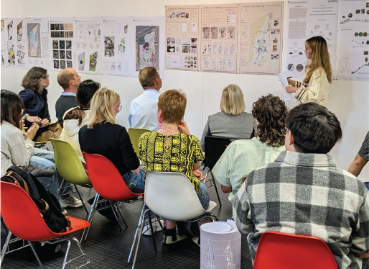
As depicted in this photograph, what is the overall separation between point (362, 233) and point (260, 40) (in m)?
4.30

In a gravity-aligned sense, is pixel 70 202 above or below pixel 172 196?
below

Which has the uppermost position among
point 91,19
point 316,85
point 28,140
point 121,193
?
point 91,19

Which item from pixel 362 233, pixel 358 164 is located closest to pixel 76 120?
pixel 358 164

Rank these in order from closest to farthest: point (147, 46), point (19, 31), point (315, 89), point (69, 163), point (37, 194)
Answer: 1. point (37, 194)
2. point (69, 163)
3. point (315, 89)
4. point (147, 46)
5. point (19, 31)

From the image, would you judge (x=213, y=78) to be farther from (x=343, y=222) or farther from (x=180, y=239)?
(x=343, y=222)

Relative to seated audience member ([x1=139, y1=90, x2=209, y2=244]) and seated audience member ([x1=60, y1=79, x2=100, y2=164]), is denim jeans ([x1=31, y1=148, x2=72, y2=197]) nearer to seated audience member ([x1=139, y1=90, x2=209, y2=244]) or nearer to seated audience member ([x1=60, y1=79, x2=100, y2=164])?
seated audience member ([x1=60, y1=79, x2=100, y2=164])

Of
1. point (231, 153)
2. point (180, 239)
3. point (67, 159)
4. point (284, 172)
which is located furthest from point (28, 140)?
point (284, 172)

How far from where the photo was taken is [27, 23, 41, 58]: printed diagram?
7.87 metres

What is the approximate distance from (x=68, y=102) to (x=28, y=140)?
4.60 feet

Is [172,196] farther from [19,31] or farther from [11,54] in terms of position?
[11,54]

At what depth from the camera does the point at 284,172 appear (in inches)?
70.8

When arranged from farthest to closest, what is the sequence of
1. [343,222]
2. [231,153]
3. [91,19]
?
1. [91,19]
2. [231,153]
3. [343,222]

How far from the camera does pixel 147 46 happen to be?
22.1ft

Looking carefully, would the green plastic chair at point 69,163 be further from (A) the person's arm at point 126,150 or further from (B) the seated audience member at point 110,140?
(A) the person's arm at point 126,150
